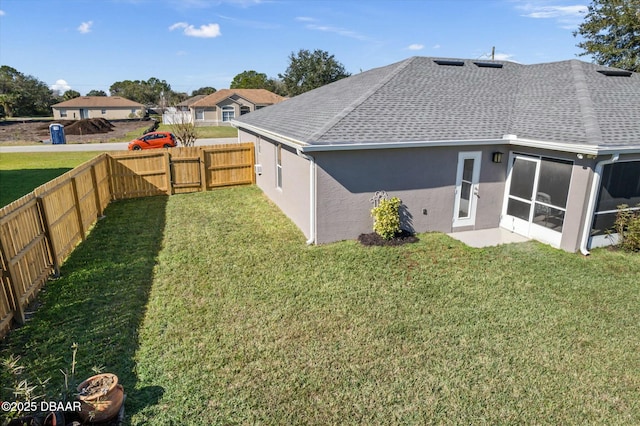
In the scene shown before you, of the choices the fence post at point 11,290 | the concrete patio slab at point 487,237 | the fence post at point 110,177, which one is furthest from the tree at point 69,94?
the concrete patio slab at point 487,237

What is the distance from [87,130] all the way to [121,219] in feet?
122

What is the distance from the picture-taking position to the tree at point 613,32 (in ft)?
70.0

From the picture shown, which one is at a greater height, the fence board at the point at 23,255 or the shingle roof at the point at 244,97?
the shingle roof at the point at 244,97

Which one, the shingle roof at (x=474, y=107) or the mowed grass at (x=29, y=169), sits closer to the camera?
the shingle roof at (x=474, y=107)

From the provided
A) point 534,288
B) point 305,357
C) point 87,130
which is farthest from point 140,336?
point 87,130

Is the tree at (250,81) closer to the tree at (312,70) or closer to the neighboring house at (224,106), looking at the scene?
the tree at (312,70)

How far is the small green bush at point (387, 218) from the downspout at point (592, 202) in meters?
4.31

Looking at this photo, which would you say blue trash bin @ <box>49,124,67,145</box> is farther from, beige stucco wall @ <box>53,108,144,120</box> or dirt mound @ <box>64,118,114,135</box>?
beige stucco wall @ <box>53,108,144,120</box>

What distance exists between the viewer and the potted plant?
12.8 ft

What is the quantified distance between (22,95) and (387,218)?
8938 centimetres

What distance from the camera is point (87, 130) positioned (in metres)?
41.9

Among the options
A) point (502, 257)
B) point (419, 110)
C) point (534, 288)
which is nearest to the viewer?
point (534, 288)

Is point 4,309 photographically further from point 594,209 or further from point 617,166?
point 617,166

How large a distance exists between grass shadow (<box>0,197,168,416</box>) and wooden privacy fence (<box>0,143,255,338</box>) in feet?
1.04
